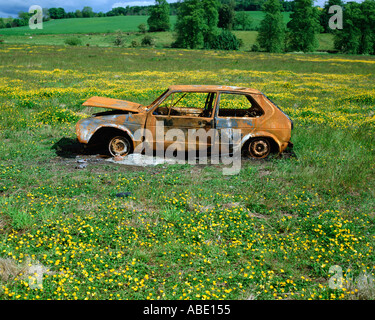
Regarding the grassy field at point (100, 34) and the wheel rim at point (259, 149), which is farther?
the grassy field at point (100, 34)

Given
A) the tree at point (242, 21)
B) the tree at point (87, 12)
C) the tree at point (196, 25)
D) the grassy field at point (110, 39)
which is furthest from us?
the tree at point (87, 12)

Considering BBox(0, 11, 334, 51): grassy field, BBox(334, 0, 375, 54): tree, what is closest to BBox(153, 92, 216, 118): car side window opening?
BBox(0, 11, 334, 51): grassy field

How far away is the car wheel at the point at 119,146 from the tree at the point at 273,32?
76599mm

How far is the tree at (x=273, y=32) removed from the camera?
76938 mm

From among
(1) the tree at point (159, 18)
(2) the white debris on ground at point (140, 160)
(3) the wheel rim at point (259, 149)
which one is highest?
(1) the tree at point (159, 18)

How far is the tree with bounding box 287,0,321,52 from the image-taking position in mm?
77500

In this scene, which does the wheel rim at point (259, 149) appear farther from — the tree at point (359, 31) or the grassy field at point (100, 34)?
the tree at point (359, 31)

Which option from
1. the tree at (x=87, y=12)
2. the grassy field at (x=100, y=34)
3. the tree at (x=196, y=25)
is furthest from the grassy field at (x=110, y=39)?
the tree at (x=87, y=12)

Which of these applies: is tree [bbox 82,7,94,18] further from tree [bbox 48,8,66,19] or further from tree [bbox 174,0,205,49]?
tree [bbox 174,0,205,49]

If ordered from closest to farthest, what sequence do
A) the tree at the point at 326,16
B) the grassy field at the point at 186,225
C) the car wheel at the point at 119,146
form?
the grassy field at the point at 186,225 → the car wheel at the point at 119,146 → the tree at the point at 326,16

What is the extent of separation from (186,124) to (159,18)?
113287 millimetres

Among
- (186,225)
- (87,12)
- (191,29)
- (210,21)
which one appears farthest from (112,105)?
(87,12)

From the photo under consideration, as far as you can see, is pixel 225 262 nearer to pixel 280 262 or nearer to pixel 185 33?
pixel 280 262

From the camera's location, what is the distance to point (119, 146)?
7918mm
